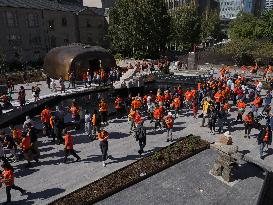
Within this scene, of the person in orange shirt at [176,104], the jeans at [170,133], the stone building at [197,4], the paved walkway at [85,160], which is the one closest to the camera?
the paved walkway at [85,160]

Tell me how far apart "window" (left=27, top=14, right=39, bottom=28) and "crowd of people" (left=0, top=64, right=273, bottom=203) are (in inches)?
1292

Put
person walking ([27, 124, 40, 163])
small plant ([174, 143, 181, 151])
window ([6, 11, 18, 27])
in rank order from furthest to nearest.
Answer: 1. window ([6, 11, 18, 27])
2. small plant ([174, 143, 181, 151])
3. person walking ([27, 124, 40, 163])

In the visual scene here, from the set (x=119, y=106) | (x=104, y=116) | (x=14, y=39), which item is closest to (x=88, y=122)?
(x=104, y=116)

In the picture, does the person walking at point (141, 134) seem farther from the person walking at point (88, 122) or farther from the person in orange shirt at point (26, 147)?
the person in orange shirt at point (26, 147)

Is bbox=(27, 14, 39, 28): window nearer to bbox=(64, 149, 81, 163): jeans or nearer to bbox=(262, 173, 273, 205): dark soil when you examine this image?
bbox=(64, 149, 81, 163): jeans

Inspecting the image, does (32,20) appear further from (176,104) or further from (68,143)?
(68,143)

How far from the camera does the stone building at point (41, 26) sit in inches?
1932

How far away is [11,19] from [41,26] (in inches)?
228

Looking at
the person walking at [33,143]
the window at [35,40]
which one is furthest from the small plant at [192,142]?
the window at [35,40]

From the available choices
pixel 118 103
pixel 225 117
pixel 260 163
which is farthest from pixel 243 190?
pixel 118 103

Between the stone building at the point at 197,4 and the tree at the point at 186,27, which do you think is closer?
the tree at the point at 186,27

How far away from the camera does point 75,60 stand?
32.3 metres

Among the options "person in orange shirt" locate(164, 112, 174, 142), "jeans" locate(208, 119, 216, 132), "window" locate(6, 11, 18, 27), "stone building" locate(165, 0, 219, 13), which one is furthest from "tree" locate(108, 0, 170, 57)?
"person in orange shirt" locate(164, 112, 174, 142)

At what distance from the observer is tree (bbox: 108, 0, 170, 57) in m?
52.8
